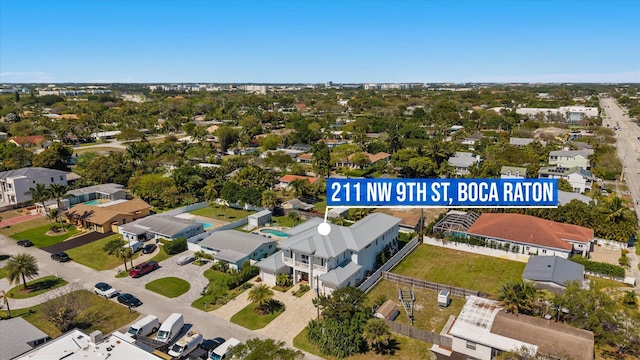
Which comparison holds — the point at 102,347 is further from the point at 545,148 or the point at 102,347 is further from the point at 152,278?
the point at 545,148

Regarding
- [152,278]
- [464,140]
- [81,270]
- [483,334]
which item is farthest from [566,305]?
[464,140]

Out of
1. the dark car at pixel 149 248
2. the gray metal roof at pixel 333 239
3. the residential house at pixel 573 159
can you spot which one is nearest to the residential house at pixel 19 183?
the dark car at pixel 149 248

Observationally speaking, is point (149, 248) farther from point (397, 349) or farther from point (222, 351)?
point (397, 349)

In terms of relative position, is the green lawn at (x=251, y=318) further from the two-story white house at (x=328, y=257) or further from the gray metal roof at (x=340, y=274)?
the gray metal roof at (x=340, y=274)

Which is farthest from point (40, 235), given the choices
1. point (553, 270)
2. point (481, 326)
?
point (553, 270)

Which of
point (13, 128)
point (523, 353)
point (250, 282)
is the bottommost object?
point (250, 282)

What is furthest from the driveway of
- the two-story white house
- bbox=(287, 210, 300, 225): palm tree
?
the two-story white house
